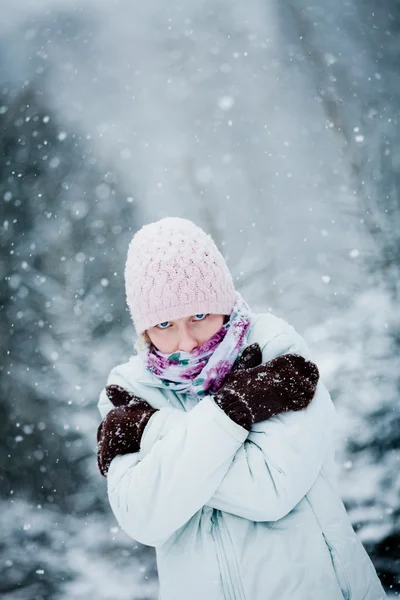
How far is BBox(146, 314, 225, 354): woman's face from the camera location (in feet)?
4.18

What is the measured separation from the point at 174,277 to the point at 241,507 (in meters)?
0.51

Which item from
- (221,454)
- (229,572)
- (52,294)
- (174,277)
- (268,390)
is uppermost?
(52,294)

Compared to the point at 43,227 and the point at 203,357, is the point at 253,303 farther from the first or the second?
the point at 203,357

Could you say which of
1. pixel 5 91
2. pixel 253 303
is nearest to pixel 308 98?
pixel 253 303

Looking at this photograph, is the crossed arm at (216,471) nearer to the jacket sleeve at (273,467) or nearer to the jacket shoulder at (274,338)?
the jacket sleeve at (273,467)

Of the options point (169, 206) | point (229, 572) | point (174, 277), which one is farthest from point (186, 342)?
point (169, 206)

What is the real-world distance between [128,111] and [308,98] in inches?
38.7

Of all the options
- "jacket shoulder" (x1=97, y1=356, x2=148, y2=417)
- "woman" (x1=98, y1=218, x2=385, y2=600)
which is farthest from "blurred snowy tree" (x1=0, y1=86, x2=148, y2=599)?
"woman" (x1=98, y1=218, x2=385, y2=600)

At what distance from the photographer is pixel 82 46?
3096mm

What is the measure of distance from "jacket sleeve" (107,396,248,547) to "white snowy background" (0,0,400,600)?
1869 mm

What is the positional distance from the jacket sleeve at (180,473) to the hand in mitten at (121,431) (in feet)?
0.19

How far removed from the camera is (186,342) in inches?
49.8

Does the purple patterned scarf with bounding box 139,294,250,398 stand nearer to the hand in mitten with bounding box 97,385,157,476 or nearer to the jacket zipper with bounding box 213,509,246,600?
the hand in mitten with bounding box 97,385,157,476

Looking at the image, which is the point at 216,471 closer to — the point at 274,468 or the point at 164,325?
the point at 274,468
